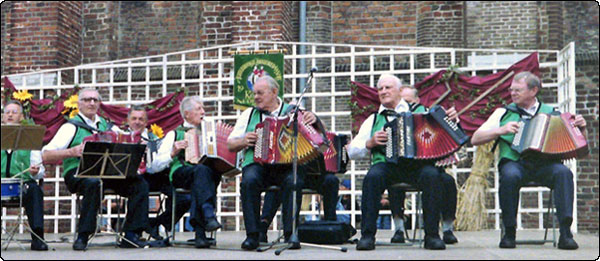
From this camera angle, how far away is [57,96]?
11.8 m

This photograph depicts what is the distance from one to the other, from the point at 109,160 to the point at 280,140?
1558 millimetres

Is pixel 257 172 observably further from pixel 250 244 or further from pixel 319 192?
pixel 319 192

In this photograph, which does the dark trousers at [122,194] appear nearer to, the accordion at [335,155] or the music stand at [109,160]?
the music stand at [109,160]

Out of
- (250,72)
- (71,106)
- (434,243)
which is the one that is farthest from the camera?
(71,106)

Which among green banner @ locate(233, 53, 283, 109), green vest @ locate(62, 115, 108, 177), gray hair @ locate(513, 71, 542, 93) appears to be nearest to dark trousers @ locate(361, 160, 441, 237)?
gray hair @ locate(513, 71, 542, 93)

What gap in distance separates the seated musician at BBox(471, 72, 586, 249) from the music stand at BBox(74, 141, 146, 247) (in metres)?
3.07

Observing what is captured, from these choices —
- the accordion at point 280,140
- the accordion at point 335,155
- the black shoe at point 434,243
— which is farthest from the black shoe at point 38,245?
the black shoe at point 434,243

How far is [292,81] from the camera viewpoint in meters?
11.9

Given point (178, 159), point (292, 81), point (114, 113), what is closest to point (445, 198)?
point (178, 159)

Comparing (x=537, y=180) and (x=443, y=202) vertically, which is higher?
(x=537, y=180)

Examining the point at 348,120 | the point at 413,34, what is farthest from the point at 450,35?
the point at 348,120

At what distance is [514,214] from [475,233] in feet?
8.80

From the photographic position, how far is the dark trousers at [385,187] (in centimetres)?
697

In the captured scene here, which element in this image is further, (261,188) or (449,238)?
(449,238)
